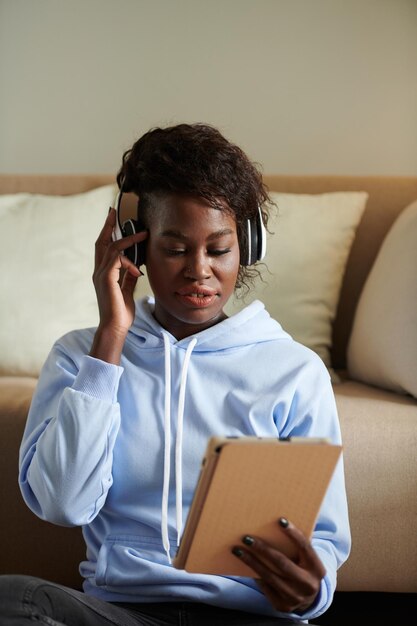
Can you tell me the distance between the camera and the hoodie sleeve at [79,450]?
48.0 inches

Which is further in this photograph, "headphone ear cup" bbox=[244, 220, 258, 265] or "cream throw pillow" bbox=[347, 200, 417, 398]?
"cream throw pillow" bbox=[347, 200, 417, 398]

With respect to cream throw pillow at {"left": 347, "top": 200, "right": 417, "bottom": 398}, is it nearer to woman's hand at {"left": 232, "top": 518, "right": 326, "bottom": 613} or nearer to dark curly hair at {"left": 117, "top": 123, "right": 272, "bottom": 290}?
dark curly hair at {"left": 117, "top": 123, "right": 272, "bottom": 290}

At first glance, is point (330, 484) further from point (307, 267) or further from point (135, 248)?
point (307, 267)

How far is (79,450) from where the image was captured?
1215 millimetres

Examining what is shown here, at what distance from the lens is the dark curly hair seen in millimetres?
1329

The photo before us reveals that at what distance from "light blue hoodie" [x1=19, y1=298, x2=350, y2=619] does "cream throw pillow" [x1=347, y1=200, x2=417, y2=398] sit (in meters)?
0.57

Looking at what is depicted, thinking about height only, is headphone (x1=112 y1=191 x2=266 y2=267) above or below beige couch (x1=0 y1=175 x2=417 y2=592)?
above

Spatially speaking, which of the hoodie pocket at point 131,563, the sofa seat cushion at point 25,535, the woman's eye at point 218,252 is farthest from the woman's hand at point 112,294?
the sofa seat cushion at point 25,535

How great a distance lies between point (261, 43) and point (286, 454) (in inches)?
78.0

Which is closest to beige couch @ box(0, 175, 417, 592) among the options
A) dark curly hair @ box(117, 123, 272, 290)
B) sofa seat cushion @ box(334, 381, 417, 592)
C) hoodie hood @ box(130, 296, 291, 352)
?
sofa seat cushion @ box(334, 381, 417, 592)

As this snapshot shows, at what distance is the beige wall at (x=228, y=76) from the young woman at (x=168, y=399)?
1359mm

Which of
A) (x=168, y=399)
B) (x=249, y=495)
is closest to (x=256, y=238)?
(x=168, y=399)

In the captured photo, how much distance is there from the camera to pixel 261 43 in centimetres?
274

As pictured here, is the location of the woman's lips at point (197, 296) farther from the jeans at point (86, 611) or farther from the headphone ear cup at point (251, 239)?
the jeans at point (86, 611)
